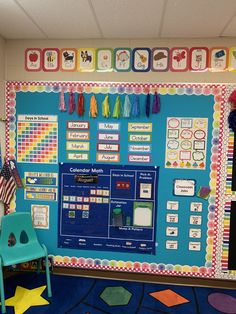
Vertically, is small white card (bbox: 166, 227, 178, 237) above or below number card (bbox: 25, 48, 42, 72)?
below

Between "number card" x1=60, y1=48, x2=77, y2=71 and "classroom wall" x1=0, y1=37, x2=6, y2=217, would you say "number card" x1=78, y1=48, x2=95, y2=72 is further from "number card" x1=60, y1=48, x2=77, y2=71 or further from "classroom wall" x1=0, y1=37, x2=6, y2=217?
"classroom wall" x1=0, y1=37, x2=6, y2=217

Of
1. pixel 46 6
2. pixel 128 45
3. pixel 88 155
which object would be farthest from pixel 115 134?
pixel 46 6

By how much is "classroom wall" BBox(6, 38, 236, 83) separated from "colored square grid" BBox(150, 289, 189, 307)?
196 centimetres

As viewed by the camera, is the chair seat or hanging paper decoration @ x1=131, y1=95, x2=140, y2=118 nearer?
the chair seat

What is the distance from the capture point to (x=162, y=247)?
8.93ft

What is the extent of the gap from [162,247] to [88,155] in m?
1.14

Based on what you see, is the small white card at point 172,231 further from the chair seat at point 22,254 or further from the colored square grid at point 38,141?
the colored square grid at point 38,141

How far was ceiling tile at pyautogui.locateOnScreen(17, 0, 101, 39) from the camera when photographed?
6.62 ft

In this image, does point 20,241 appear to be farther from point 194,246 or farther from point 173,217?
point 194,246

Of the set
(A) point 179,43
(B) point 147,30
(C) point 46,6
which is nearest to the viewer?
(C) point 46,6

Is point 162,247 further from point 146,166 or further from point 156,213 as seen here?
point 146,166

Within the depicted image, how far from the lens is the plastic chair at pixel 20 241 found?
244 cm

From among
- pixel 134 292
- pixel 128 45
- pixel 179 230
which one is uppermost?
pixel 128 45

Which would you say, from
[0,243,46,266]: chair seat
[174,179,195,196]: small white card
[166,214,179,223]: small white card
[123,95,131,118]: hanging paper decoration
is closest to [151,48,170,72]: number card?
[123,95,131,118]: hanging paper decoration
